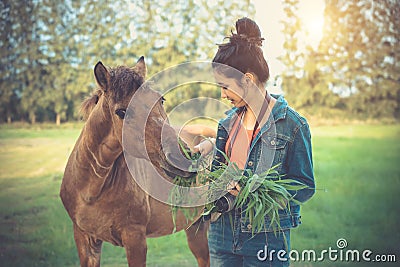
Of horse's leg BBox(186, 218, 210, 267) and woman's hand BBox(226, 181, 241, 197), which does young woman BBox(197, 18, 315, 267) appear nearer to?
woman's hand BBox(226, 181, 241, 197)

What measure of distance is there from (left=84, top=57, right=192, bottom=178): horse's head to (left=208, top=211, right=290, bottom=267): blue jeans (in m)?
0.36

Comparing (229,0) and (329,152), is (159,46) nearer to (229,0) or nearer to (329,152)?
(229,0)

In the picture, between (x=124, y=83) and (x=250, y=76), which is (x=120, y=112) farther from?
A: (x=250, y=76)

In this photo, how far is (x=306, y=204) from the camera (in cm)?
395

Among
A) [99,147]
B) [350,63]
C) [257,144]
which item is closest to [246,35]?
[257,144]

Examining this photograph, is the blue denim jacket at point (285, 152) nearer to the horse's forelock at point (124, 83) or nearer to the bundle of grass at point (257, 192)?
the bundle of grass at point (257, 192)

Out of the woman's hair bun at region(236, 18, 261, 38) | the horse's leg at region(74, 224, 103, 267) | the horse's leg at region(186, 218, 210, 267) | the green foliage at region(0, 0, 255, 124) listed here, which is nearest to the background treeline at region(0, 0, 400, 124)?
the green foliage at region(0, 0, 255, 124)

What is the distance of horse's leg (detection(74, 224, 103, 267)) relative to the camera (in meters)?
2.24

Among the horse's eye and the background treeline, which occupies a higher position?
the background treeline

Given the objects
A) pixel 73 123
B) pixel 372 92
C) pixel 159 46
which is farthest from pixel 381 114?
pixel 73 123

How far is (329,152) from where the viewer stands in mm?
4215

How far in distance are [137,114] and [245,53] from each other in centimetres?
59

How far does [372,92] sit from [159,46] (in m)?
2.04

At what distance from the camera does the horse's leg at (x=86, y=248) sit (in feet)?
7.34
